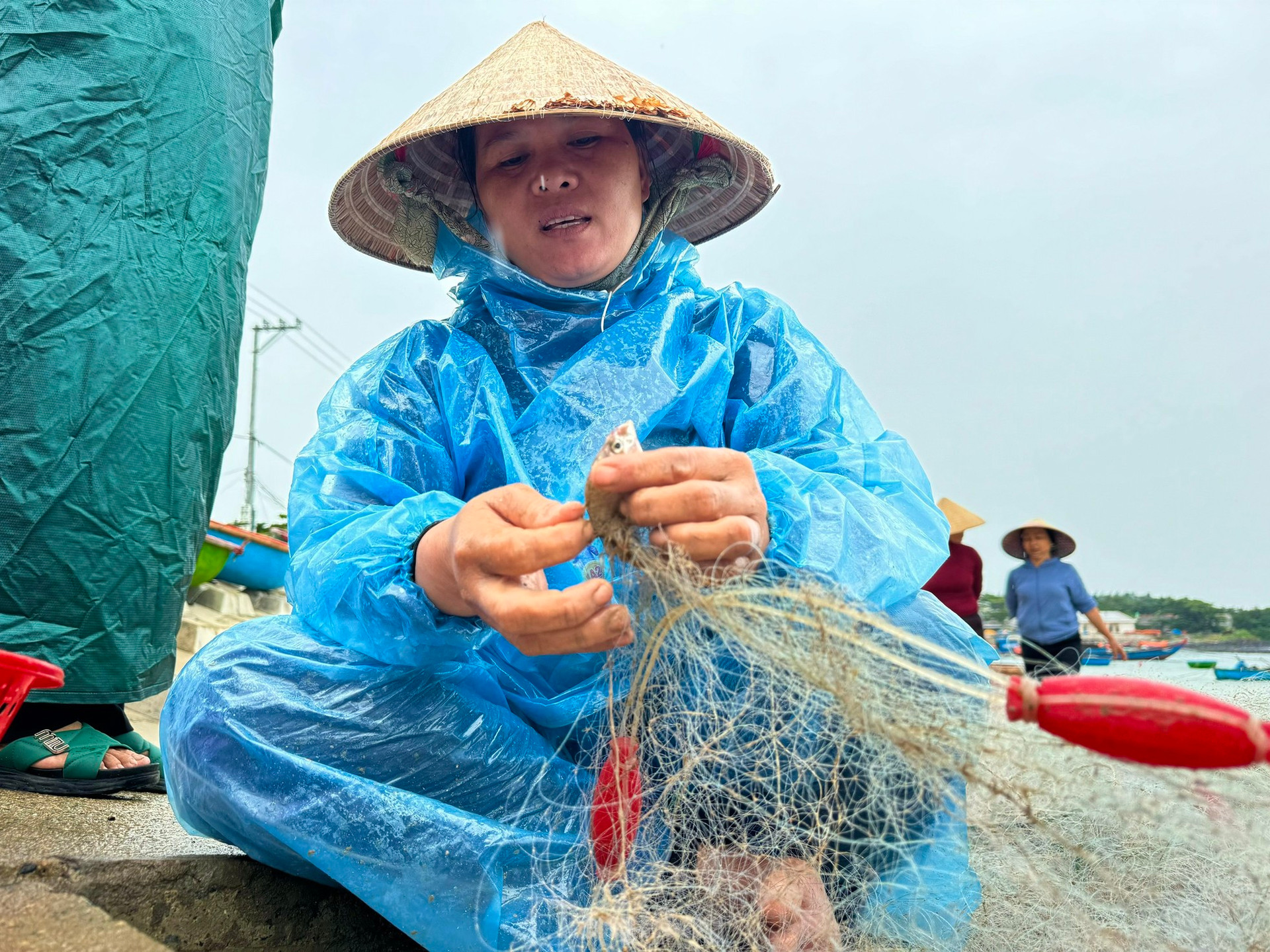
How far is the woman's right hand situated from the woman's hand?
0.08 m

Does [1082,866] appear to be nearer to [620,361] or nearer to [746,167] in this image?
[620,361]

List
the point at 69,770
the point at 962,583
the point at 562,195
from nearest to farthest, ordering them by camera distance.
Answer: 1. the point at 562,195
2. the point at 69,770
3. the point at 962,583

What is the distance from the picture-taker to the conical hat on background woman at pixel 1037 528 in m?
6.48

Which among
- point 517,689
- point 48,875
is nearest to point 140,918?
point 48,875

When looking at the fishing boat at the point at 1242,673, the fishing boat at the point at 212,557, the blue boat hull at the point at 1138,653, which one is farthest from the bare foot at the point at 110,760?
the fishing boat at the point at 212,557

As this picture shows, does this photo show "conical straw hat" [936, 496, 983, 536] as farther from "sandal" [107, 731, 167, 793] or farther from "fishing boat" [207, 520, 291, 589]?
"fishing boat" [207, 520, 291, 589]

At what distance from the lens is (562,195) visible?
5.88 feet

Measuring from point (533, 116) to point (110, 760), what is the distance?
67.1 inches

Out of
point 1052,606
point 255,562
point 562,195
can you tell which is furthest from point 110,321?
point 255,562

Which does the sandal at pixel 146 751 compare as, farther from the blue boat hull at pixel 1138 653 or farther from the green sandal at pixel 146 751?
the blue boat hull at pixel 1138 653

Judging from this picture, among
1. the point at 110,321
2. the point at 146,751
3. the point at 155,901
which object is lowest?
the point at 146,751

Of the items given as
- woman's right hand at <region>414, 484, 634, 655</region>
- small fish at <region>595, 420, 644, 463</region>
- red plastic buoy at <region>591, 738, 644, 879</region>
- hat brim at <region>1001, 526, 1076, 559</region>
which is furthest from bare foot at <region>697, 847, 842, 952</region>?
hat brim at <region>1001, 526, 1076, 559</region>

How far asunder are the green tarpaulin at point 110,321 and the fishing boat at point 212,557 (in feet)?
24.3

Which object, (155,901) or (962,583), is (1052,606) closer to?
(962,583)
